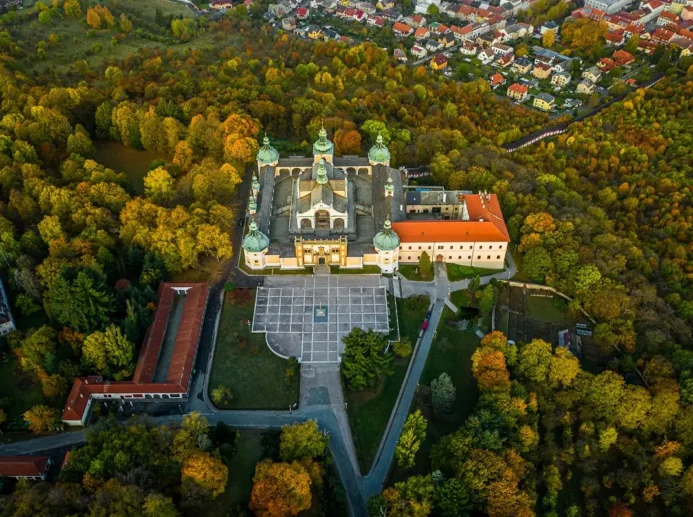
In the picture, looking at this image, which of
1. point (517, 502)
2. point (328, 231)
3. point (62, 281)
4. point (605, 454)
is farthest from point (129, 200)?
point (605, 454)

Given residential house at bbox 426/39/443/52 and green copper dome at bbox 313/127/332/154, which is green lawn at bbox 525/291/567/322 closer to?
green copper dome at bbox 313/127/332/154

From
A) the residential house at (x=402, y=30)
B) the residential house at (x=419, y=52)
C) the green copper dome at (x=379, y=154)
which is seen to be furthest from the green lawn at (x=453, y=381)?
the residential house at (x=402, y=30)

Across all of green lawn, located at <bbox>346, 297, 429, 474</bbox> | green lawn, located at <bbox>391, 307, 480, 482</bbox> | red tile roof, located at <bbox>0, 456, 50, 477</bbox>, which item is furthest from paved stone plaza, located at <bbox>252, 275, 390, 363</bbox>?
red tile roof, located at <bbox>0, 456, 50, 477</bbox>

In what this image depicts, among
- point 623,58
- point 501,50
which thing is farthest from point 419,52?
point 623,58

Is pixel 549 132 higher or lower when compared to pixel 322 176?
lower

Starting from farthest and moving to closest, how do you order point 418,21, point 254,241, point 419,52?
point 418,21, point 419,52, point 254,241

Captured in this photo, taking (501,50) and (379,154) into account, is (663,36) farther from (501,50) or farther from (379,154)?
(379,154)

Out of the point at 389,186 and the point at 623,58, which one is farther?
the point at 623,58
